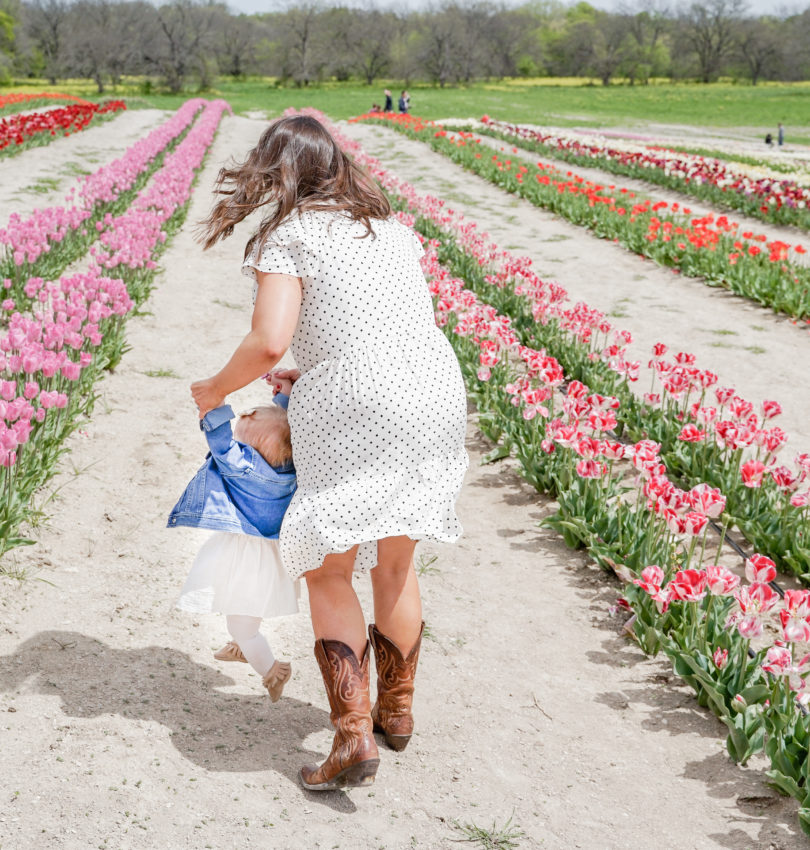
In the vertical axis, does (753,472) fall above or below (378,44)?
below

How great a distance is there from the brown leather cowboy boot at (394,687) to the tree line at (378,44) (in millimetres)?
72930

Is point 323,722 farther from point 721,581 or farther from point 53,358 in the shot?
point 53,358

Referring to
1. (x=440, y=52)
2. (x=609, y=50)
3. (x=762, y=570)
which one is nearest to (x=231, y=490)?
(x=762, y=570)

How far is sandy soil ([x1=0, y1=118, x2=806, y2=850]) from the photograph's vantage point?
2750 mm

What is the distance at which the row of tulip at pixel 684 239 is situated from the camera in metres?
10.0

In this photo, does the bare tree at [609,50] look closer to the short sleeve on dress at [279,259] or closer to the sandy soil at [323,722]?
the sandy soil at [323,722]

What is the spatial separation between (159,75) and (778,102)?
149ft

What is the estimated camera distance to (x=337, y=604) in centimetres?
284

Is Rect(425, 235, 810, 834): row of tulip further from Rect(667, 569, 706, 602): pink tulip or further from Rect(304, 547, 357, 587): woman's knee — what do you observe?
Rect(304, 547, 357, 587): woman's knee

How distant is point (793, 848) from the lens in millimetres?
2727

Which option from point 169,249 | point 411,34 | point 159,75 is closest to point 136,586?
point 169,249

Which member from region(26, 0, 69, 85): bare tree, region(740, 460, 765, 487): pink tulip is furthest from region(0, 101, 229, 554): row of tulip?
region(26, 0, 69, 85): bare tree

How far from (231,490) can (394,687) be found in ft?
2.70

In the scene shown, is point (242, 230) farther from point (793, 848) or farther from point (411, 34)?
point (411, 34)
